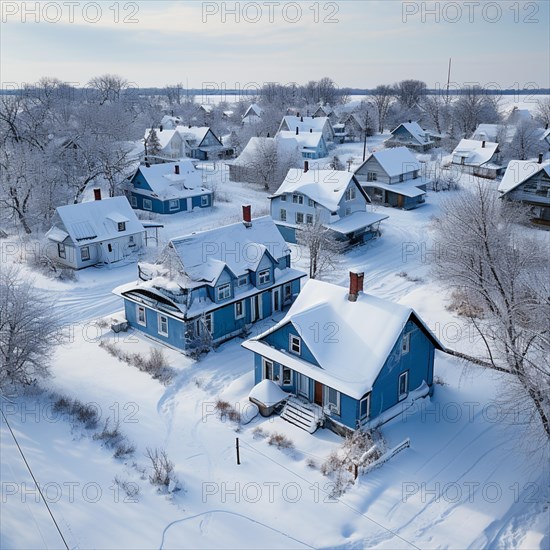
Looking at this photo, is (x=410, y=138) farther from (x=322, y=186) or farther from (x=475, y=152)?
(x=322, y=186)

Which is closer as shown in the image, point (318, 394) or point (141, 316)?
point (318, 394)

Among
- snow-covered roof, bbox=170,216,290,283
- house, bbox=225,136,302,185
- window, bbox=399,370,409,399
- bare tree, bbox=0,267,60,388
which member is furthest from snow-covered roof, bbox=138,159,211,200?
window, bbox=399,370,409,399

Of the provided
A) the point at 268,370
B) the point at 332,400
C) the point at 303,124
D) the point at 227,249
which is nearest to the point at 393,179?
the point at 227,249

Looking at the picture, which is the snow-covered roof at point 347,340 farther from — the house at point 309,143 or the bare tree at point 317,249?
the house at point 309,143

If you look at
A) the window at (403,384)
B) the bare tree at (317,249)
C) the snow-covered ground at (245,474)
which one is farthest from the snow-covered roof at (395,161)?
the window at (403,384)

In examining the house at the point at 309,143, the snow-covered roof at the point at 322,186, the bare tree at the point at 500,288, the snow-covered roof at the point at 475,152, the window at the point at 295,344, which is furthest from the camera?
the house at the point at 309,143

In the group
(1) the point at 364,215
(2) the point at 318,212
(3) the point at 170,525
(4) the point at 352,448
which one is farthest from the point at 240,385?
(1) the point at 364,215

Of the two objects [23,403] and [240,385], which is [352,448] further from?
[23,403]
